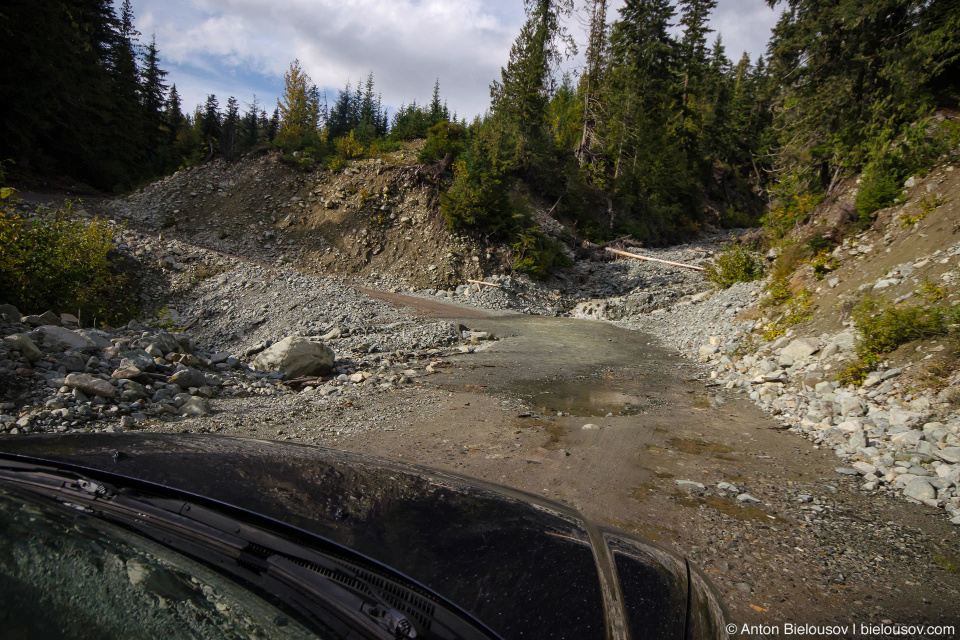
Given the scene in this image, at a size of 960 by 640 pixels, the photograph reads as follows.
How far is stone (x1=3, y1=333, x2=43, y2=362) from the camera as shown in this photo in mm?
5660

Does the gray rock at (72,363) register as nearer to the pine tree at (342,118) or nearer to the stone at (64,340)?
the stone at (64,340)

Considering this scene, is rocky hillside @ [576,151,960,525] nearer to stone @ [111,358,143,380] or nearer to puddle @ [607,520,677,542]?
puddle @ [607,520,677,542]

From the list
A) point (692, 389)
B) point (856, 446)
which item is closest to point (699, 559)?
point (856, 446)

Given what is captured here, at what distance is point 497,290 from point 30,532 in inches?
739

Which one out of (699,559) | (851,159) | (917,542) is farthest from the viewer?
(851,159)

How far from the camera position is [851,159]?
11.4 meters

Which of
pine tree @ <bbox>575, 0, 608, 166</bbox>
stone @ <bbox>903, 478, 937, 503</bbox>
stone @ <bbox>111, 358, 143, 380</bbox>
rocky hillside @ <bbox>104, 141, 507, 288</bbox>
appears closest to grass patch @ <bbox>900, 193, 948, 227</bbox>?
stone @ <bbox>903, 478, 937, 503</bbox>

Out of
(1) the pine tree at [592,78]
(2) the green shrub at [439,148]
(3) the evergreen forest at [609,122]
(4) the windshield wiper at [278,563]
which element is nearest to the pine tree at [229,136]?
(3) the evergreen forest at [609,122]

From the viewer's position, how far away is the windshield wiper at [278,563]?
3.65 ft

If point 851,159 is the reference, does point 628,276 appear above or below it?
below

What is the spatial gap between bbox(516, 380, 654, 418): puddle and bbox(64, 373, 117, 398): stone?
5477 millimetres

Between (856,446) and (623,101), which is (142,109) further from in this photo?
(856,446)

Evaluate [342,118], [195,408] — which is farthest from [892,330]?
[342,118]

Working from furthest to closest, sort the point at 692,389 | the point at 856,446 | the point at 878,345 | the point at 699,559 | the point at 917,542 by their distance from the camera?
the point at 692,389 → the point at 878,345 → the point at 856,446 → the point at 917,542 → the point at 699,559
